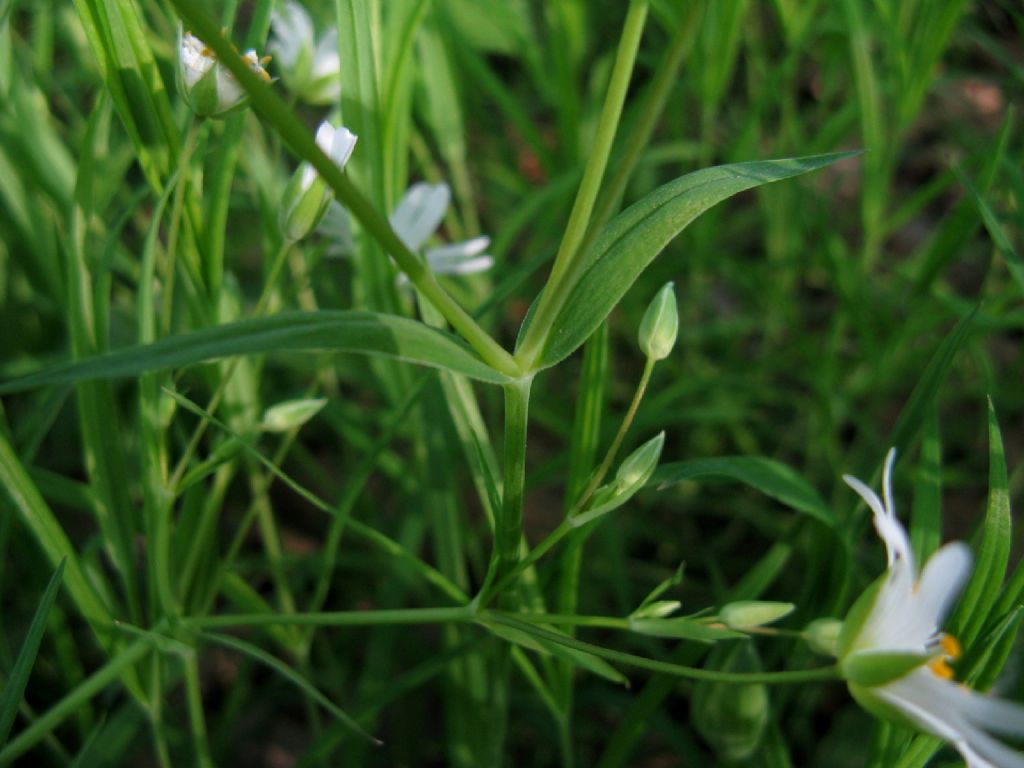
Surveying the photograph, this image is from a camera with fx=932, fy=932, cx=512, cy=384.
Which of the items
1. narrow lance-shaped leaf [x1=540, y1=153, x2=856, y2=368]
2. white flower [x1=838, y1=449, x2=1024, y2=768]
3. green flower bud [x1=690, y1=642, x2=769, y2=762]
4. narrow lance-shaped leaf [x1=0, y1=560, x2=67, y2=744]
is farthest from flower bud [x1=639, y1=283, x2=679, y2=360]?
narrow lance-shaped leaf [x1=0, y1=560, x2=67, y2=744]

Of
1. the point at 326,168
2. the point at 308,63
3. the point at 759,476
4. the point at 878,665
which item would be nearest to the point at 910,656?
the point at 878,665

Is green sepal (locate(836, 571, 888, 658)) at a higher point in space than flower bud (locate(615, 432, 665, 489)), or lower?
lower

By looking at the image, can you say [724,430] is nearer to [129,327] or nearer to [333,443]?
[333,443]

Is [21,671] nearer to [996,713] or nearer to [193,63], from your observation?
[193,63]

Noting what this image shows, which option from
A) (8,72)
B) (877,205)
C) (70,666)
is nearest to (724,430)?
(877,205)

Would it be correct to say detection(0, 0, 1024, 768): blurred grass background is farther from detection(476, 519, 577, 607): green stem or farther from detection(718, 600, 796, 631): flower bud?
detection(718, 600, 796, 631): flower bud

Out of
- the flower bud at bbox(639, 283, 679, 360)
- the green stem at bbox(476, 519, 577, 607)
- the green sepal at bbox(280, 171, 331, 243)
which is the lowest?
the green stem at bbox(476, 519, 577, 607)

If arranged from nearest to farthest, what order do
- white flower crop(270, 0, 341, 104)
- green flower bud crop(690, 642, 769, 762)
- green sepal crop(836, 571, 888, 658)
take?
1. green sepal crop(836, 571, 888, 658)
2. green flower bud crop(690, 642, 769, 762)
3. white flower crop(270, 0, 341, 104)

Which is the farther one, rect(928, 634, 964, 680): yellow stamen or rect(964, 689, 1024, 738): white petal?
rect(928, 634, 964, 680): yellow stamen
